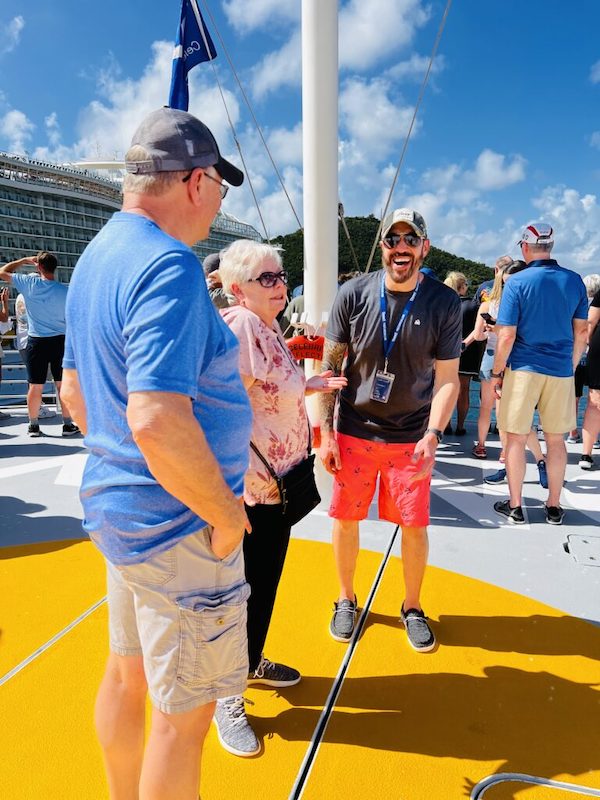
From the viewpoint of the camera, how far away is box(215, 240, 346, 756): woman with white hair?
1.70 m

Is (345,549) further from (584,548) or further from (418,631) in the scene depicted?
(584,548)

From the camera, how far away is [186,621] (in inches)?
42.8

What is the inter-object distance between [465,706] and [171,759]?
125 cm

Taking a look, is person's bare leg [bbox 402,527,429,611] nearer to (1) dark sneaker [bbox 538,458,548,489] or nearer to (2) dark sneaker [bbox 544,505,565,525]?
(2) dark sneaker [bbox 544,505,565,525]

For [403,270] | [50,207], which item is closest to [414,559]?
[403,270]

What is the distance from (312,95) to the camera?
3.29m

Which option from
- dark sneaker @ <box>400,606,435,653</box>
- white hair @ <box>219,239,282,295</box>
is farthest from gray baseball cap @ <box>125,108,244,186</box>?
dark sneaker @ <box>400,606,435,653</box>

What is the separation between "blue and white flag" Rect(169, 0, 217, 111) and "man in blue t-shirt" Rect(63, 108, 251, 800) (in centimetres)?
413

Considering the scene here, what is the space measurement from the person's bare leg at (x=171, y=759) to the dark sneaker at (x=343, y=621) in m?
1.24

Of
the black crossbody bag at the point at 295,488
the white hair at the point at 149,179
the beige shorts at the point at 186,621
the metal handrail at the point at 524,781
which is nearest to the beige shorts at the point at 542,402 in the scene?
the black crossbody bag at the point at 295,488

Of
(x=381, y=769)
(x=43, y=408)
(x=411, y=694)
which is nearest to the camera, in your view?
(x=381, y=769)

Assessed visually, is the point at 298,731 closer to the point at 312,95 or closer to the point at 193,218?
the point at 193,218

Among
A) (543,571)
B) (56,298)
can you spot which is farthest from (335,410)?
(56,298)

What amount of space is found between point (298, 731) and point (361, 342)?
1.46 metres
